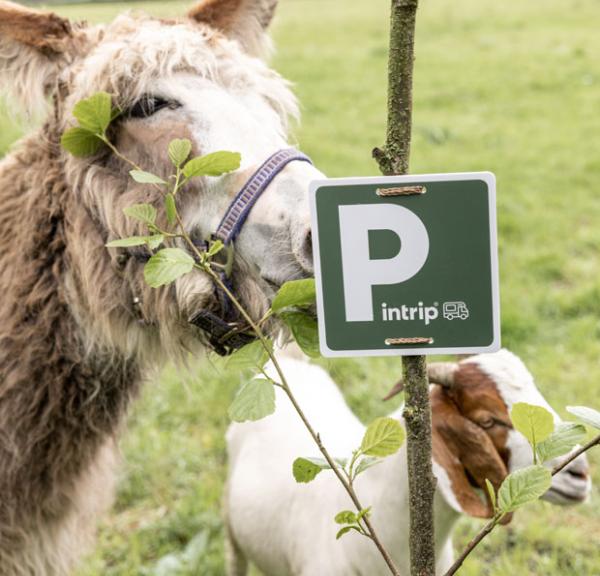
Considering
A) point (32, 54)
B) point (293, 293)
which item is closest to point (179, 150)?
point (293, 293)

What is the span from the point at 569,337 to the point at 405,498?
9.77ft

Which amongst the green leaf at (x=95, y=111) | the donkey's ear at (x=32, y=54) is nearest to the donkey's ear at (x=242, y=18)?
the donkey's ear at (x=32, y=54)

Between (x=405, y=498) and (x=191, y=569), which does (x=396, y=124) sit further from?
(x=191, y=569)

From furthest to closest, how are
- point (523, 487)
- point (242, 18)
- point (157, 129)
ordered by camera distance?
point (242, 18) < point (157, 129) < point (523, 487)

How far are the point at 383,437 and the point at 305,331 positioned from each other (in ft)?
0.85

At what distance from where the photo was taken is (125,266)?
7.16 feet

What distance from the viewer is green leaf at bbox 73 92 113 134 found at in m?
1.68

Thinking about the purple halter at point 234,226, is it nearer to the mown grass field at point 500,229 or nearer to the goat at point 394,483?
the mown grass field at point 500,229

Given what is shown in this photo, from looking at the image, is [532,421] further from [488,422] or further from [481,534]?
[488,422]

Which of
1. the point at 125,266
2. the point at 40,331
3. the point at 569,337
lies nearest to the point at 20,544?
the point at 40,331

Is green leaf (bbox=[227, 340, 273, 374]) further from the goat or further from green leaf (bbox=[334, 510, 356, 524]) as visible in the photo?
the goat

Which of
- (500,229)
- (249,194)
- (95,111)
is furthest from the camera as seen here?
(500,229)

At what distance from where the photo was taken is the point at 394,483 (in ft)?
7.53

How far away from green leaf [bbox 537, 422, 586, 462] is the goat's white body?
3.28 feet
